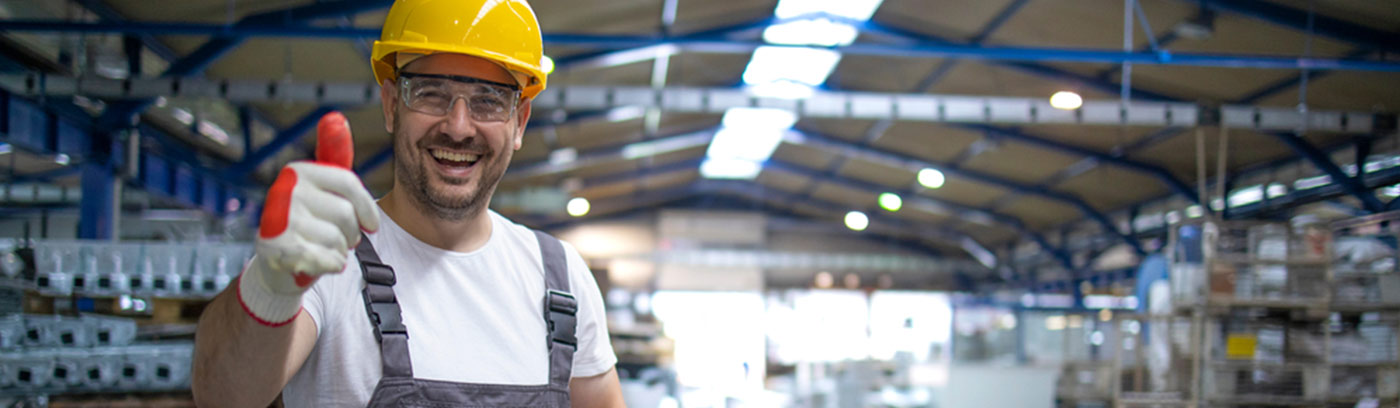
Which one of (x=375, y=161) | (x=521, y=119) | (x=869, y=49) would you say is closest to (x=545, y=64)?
(x=521, y=119)

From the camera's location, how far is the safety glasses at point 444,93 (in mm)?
1490

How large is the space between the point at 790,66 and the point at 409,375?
11.4m

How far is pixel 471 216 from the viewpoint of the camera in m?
1.57

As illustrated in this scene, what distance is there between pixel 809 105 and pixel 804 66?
237 cm

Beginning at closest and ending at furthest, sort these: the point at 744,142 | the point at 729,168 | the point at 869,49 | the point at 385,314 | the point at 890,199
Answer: the point at 385,314 < the point at 869,49 < the point at 744,142 < the point at 890,199 < the point at 729,168

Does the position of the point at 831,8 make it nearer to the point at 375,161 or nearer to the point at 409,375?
the point at 375,161

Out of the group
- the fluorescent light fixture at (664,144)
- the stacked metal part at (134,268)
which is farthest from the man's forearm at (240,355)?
the fluorescent light fixture at (664,144)

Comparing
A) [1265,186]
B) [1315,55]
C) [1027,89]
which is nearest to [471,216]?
[1315,55]

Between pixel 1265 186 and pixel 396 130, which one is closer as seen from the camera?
pixel 396 130

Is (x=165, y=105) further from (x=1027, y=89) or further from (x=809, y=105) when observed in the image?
(x=1027, y=89)

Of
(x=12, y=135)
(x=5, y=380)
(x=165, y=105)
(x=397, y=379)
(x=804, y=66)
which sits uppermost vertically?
(x=804, y=66)

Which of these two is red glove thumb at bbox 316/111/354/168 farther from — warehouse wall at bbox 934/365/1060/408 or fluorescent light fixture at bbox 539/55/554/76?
warehouse wall at bbox 934/365/1060/408

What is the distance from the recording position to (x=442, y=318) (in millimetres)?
1523

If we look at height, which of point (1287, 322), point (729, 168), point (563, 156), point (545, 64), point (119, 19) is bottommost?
point (1287, 322)
